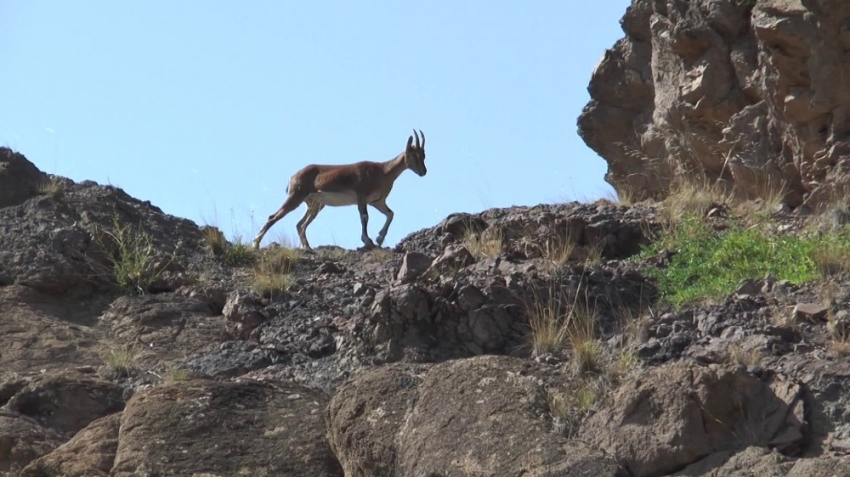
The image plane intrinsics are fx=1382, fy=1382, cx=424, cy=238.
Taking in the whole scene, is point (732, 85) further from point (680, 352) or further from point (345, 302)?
point (680, 352)

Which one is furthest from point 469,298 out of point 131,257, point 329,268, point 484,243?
point 131,257

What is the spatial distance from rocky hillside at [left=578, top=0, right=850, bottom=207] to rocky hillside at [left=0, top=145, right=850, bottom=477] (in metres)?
0.81

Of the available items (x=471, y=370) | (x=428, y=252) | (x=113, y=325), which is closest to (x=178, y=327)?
(x=113, y=325)

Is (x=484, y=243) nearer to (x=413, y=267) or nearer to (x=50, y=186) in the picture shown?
(x=413, y=267)

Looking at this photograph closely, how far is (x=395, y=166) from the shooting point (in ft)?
79.3

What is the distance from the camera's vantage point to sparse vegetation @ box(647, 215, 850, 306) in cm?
1082

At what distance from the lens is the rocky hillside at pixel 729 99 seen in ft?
45.6

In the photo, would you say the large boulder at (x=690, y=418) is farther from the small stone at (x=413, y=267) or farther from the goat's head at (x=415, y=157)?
the goat's head at (x=415, y=157)

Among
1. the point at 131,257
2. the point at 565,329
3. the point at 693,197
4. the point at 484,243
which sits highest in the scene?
the point at 131,257

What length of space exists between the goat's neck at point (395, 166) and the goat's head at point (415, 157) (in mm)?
87

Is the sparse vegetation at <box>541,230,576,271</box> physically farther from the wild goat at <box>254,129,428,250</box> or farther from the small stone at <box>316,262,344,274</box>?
the wild goat at <box>254,129,428,250</box>

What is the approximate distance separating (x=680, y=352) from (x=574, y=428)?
1.41m

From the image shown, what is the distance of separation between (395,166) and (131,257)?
10714mm

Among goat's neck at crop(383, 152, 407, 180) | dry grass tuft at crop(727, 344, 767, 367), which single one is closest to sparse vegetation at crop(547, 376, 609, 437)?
dry grass tuft at crop(727, 344, 767, 367)
